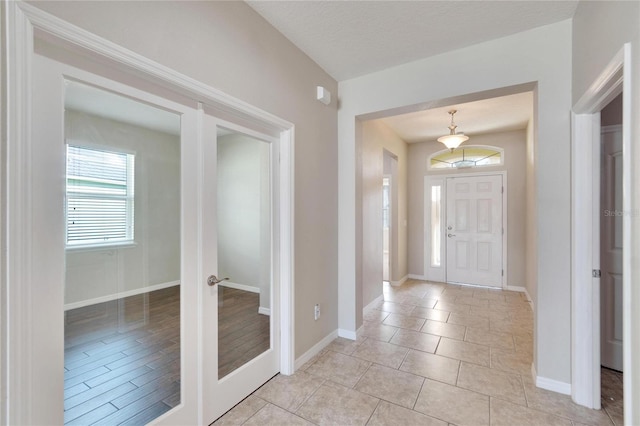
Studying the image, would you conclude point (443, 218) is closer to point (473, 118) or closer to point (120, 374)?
point (473, 118)

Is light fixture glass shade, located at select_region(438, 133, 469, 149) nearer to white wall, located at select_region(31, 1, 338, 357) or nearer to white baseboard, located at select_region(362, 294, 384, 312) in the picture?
white wall, located at select_region(31, 1, 338, 357)

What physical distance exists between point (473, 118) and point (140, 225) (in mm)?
4552

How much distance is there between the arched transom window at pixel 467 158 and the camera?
516 centimetres

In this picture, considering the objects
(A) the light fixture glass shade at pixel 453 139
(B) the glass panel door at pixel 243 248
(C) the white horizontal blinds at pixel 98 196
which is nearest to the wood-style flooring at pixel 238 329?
(B) the glass panel door at pixel 243 248

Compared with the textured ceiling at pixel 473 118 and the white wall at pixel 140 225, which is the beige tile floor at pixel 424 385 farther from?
the textured ceiling at pixel 473 118

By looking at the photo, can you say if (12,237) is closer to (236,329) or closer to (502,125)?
(236,329)

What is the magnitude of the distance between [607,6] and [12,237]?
2.97m

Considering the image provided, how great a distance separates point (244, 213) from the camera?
221 cm

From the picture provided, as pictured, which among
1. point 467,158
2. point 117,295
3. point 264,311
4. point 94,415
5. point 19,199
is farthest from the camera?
point 467,158

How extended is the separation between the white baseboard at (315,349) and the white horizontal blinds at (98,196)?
179 cm

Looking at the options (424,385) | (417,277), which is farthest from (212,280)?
(417,277)

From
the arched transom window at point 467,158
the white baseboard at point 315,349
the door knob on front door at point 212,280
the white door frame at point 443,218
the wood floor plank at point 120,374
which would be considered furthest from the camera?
the arched transom window at point 467,158

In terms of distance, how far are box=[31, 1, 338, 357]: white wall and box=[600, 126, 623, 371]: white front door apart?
242 centimetres

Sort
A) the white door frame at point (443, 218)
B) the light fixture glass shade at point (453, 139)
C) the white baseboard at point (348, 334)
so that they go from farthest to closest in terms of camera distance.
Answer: the white door frame at point (443, 218) < the light fixture glass shade at point (453, 139) < the white baseboard at point (348, 334)
